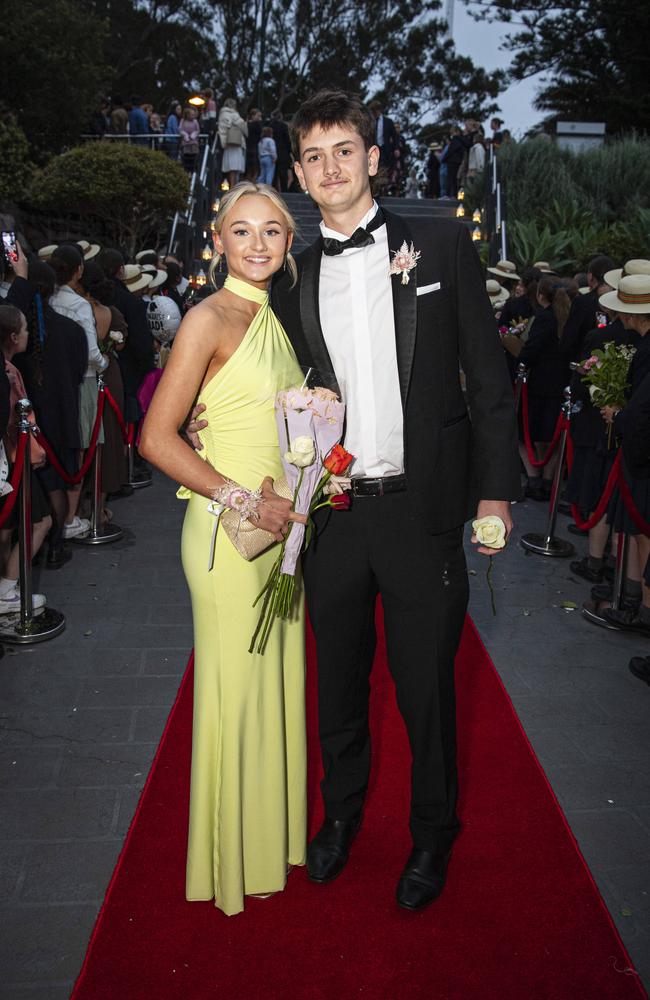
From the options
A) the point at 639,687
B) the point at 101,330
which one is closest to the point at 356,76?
the point at 101,330

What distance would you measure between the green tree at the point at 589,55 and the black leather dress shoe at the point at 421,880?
27757 mm

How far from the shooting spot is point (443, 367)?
107 inches

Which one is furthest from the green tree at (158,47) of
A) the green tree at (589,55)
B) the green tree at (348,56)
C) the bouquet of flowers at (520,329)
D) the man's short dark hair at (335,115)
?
the man's short dark hair at (335,115)

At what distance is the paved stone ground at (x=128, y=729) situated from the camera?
2895 mm

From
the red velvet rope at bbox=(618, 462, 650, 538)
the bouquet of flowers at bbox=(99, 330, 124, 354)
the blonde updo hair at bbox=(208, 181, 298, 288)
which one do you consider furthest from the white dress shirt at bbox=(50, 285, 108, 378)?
the blonde updo hair at bbox=(208, 181, 298, 288)

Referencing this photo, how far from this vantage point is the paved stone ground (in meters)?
2.89

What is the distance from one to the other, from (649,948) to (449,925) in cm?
63

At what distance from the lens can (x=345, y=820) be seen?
311 centimetres

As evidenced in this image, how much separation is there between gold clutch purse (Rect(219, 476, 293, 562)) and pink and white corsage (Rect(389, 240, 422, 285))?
0.73 m

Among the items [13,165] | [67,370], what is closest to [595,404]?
[67,370]

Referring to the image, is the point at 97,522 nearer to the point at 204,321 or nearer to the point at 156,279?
the point at 156,279

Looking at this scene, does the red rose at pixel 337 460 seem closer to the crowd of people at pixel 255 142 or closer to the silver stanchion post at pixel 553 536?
the silver stanchion post at pixel 553 536

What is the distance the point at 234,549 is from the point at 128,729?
179cm

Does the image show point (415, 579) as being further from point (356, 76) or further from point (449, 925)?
point (356, 76)
